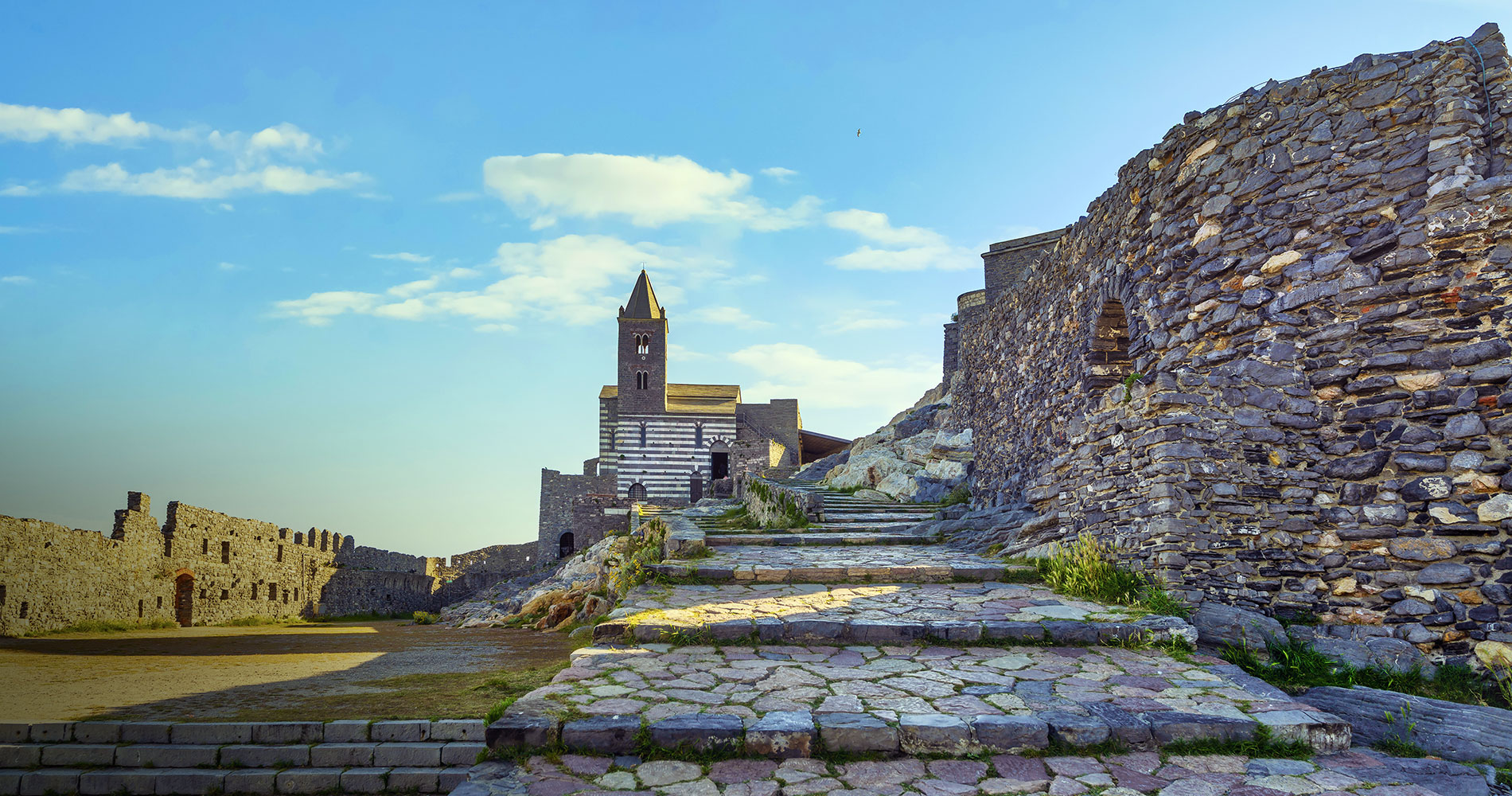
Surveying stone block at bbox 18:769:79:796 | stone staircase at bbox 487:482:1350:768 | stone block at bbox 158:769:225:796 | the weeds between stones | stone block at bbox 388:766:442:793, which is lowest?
stone block at bbox 18:769:79:796

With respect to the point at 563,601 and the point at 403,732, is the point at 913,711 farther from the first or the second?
the point at 563,601

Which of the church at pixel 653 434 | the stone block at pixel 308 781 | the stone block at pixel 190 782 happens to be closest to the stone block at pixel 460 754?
the stone block at pixel 308 781

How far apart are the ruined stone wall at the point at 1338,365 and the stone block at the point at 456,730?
463 centimetres

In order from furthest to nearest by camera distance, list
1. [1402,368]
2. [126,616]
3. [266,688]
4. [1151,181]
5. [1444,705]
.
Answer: [126,616] → [1151,181] → [266,688] → [1402,368] → [1444,705]

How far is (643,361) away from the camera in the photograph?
119ft

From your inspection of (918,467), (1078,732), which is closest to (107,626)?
(918,467)

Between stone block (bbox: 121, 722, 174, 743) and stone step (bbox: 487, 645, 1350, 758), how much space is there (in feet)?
8.47

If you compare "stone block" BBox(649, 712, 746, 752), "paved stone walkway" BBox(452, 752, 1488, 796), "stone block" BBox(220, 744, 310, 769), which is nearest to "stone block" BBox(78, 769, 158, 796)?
"stone block" BBox(220, 744, 310, 769)

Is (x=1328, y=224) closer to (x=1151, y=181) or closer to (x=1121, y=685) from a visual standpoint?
(x=1151, y=181)

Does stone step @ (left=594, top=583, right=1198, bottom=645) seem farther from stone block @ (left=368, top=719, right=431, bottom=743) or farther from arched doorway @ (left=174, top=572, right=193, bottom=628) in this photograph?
arched doorway @ (left=174, top=572, right=193, bottom=628)

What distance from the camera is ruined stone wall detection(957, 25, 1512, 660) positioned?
4.87 m

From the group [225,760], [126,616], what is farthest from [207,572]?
[225,760]

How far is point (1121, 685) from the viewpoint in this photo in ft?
13.6

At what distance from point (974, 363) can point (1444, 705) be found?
10900 millimetres
